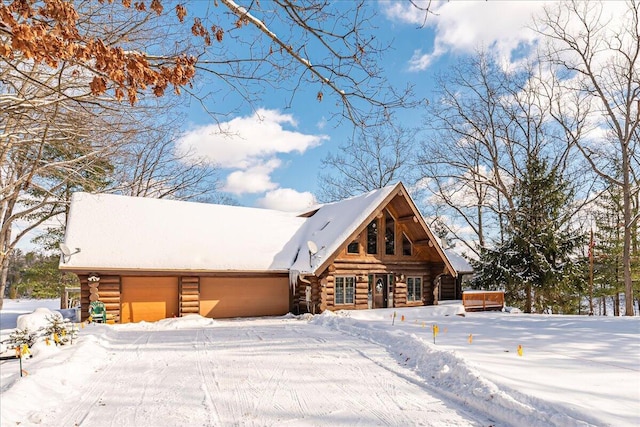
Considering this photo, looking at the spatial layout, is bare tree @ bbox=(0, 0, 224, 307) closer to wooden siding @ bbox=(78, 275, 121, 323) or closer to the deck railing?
wooden siding @ bbox=(78, 275, 121, 323)

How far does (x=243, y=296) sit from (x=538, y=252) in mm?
A: 17320

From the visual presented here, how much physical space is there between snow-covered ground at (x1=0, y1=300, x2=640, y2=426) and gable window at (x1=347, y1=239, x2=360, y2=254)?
615 centimetres

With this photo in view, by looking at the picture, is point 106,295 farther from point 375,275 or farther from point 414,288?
point 414,288

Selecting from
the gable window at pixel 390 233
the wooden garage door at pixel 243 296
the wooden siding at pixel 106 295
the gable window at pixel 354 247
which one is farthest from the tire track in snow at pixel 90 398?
the gable window at pixel 390 233

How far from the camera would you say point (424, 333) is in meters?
11.6

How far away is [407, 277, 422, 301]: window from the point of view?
18922mm

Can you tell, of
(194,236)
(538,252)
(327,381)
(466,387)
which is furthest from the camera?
(538,252)

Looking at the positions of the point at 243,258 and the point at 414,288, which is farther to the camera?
the point at 414,288

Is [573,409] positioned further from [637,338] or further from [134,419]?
[637,338]

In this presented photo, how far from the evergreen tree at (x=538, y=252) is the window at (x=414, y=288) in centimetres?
723

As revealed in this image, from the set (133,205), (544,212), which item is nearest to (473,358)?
(133,205)

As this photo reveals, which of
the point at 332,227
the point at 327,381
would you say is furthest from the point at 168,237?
the point at 327,381

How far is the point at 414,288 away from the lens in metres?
19.1

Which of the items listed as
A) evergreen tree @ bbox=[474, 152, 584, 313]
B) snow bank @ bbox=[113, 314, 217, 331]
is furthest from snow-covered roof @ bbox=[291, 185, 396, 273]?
evergreen tree @ bbox=[474, 152, 584, 313]
